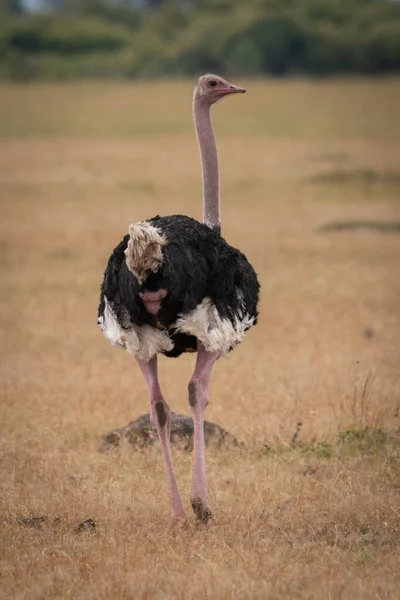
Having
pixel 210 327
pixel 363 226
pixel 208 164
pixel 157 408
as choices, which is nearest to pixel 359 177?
pixel 363 226

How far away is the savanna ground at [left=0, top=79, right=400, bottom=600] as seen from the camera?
528 centimetres

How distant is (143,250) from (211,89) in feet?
6.36

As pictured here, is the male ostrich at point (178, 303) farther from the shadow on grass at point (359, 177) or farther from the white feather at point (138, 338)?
the shadow on grass at point (359, 177)

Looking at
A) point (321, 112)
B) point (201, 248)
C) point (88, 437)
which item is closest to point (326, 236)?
point (88, 437)

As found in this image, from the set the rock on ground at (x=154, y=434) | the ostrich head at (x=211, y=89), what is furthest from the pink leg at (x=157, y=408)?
the ostrich head at (x=211, y=89)

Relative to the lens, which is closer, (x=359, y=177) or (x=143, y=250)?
(x=143, y=250)

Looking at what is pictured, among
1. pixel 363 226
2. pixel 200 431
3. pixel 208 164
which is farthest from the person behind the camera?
pixel 363 226

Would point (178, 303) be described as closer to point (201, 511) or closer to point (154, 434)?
point (201, 511)

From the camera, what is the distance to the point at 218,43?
66.8 m

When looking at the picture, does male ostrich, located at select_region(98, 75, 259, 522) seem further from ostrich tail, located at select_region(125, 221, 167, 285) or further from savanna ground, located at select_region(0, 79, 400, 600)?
savanna ground, located at select_region(0, 79, 400, 600)

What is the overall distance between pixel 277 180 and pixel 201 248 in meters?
21.1

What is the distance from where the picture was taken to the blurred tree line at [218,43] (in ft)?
217

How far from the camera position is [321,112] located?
160ft

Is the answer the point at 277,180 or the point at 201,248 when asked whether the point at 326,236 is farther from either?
the point at 201,248
